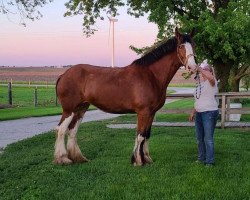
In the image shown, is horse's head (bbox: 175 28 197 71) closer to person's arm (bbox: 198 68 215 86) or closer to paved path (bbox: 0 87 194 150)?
person's arm (bbox: 198 68 215 86)

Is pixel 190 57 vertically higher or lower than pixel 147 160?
higher

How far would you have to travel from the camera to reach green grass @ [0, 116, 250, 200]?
683 centimetres

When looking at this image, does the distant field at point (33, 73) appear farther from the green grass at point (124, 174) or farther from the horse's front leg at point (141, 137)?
the horse's front leg at point (141, 137)

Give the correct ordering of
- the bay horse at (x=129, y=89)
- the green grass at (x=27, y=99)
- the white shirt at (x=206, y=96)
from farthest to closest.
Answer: the green grass at (x=27, y=99)
the bay horse at (x=129, y=89)
the white shirt at (x=206, y=96)

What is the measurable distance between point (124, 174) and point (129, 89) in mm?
1795

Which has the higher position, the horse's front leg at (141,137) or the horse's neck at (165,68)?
the horse's neck at (165,68)

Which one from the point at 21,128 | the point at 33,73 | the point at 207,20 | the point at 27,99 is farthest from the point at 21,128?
the point at 33,73

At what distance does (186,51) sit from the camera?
8.52 meters

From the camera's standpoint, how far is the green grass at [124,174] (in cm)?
683

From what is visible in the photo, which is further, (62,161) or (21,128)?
(21,128)

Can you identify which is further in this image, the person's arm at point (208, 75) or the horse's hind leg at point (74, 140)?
the horse's hind leg at point (74, 140)

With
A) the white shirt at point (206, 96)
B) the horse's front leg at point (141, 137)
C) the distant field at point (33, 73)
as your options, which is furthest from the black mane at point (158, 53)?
the distant field at point (33, 73)

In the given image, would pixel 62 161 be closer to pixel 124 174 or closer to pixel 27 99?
pixel 124 174

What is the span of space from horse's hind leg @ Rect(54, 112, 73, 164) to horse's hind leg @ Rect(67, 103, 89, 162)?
195mm
